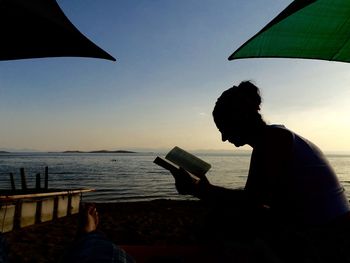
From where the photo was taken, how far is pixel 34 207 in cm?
1108

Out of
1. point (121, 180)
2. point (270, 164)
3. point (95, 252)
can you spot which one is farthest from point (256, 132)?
point (121, 180)

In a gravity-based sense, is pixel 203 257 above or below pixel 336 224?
below

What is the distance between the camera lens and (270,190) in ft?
6.12

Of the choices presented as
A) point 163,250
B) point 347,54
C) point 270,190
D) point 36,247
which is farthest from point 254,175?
point 36,247

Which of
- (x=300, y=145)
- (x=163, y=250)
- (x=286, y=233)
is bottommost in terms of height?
(x=163, y=250)

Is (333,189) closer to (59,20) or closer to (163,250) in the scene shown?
(163,250)

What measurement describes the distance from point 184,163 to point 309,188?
2.71 ft

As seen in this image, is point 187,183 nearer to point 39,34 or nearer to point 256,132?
point 256,132

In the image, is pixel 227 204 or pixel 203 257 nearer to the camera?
pixel 227 204

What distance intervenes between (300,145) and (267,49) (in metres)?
2.06

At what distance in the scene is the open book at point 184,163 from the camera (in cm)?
229

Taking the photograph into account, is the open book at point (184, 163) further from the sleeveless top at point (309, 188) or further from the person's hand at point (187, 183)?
the sleeveless top at point (309, 188)

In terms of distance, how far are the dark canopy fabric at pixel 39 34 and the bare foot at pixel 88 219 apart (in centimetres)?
162

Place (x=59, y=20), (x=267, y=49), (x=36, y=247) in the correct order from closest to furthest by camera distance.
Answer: (x=59, y=20)
(x=267, y=49)
(x=36, y=247)
